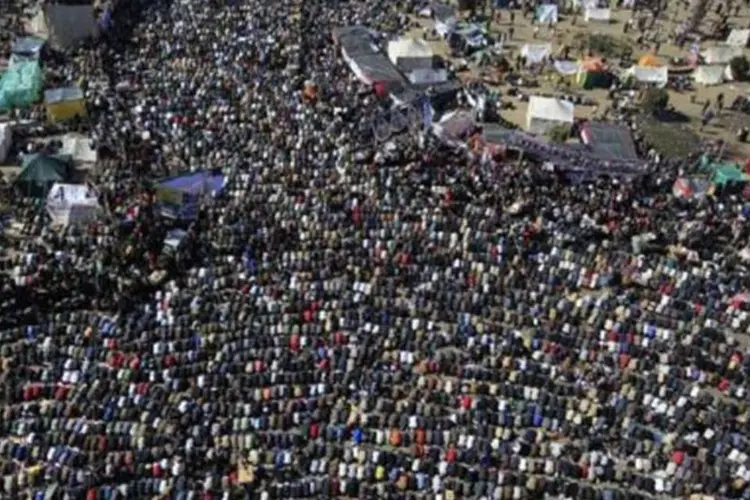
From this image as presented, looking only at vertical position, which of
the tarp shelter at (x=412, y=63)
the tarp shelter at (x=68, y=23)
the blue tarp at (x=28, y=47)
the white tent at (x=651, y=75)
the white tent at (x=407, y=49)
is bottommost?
the white tent at (x=651, y=75)

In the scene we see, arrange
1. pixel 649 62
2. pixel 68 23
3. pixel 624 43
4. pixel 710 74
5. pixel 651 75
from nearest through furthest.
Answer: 1. pixel 68 23
2. pixel 651 75
3. pixel 649 62
4. pixel 710 74
5. pixel 624 43

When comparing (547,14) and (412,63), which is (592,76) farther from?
(412,63)

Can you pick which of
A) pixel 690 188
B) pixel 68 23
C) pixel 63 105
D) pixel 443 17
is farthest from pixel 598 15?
pixel 63 105

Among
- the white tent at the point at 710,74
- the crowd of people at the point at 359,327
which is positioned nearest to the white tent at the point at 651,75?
the white tent at the point at 710,74

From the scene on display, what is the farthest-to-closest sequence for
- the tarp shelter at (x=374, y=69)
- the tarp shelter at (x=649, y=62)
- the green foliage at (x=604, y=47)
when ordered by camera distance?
the green foliage at (x=604, y=47) < the tarp shelter at (x=649, y=62) < the tarp shelter at (x=374, y=69)

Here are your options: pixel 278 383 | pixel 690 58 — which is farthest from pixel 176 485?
pixel 690 58

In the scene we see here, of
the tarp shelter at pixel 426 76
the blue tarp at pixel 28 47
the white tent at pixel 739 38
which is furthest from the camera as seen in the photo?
the white tent at pixel 739 38

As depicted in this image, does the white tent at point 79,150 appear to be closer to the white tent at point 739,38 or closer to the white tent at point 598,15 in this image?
the white tent at point 598,15

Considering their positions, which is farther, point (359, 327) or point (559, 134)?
point (559, 134)
